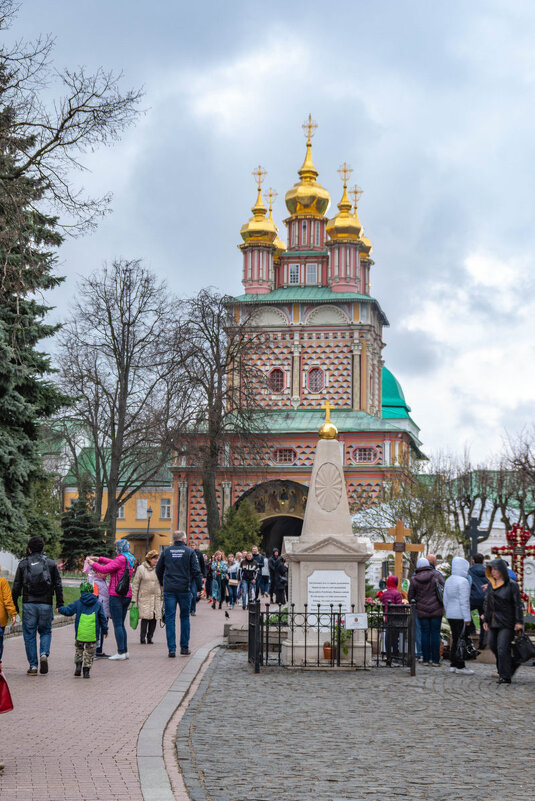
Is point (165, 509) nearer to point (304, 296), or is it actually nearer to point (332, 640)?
point (304, 296)

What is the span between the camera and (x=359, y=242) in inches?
2504

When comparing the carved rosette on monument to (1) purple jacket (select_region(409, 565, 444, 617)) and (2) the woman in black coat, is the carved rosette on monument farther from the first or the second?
(2) the woman in black coat

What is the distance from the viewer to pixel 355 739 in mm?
9641

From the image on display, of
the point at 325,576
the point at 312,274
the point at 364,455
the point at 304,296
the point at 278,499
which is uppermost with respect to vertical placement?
the point at 312,274

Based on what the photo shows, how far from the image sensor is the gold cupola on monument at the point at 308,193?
65.9 meters

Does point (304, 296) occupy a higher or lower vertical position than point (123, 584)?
higher

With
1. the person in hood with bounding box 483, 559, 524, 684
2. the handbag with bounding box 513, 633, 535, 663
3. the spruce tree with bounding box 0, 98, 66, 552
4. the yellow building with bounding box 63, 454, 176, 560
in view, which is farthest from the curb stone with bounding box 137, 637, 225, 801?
the yellow building with bounding box 63, 454, 176, 560

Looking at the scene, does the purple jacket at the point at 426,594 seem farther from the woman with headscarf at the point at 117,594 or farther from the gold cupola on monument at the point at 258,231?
the gold cupola on monument at the point at 258,231

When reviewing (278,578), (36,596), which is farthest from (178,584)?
(278,578)

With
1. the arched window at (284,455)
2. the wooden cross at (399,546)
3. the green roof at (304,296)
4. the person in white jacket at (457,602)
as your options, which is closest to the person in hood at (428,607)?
the person in white jacket at (457,602)

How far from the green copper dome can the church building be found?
41.0 feet

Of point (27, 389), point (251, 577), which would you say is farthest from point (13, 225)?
point (251, 577)

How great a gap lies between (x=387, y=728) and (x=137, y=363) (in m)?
36.8

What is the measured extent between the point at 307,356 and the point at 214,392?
15.8m
